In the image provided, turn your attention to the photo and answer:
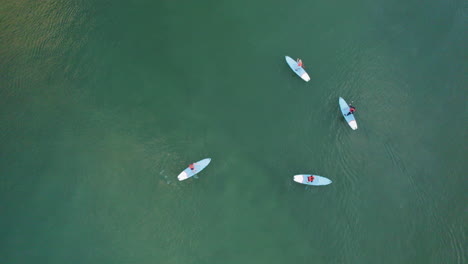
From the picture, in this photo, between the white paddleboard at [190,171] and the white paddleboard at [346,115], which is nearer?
the white paddleboard at [190,171]

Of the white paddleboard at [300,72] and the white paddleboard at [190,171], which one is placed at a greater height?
the white paddleboard at [300,72]

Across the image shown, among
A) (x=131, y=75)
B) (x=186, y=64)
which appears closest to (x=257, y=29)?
(x=186, y=64)

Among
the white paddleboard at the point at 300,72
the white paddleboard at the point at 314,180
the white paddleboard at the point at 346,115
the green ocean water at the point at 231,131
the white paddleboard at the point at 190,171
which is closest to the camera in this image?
the green ocean water at the point at 231,131

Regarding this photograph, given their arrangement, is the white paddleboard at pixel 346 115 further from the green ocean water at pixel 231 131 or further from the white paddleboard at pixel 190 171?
the white paddleboard at pixel 190 171

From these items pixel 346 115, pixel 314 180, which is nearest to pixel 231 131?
pixel 314 180

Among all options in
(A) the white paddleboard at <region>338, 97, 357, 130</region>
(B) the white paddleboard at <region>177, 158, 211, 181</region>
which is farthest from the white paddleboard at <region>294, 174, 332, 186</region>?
(B) the white paddleboard at <region>177, 158, 211, 181</region>

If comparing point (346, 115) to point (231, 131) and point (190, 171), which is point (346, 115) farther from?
point (190, 171)

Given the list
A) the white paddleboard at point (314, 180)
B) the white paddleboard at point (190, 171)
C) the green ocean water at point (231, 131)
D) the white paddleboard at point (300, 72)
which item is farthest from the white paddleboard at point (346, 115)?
the white paddleboard at point (190, 171)

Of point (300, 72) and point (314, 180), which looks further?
point (300, 72)
